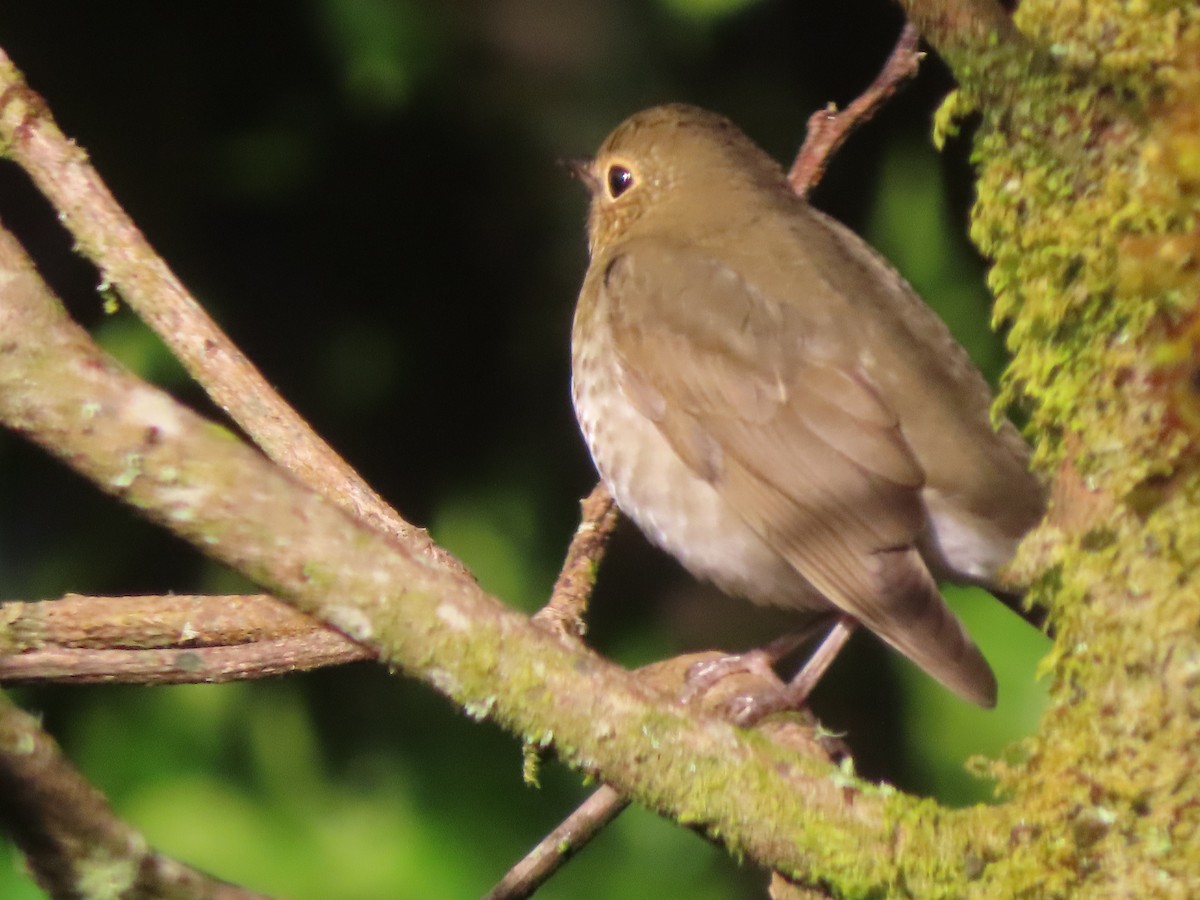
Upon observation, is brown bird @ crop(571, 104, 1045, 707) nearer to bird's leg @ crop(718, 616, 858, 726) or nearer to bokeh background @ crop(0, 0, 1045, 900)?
bird's leg @ crop(718, 616, 858, 726)

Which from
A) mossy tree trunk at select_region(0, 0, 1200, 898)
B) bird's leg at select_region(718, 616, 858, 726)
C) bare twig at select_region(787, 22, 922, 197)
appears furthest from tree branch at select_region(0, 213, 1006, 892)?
bare twig at select_region(787, 22, 922, 197)

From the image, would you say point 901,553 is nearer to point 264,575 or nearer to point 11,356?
point 264,575

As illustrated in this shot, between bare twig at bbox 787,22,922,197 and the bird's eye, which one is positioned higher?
bare twig at bbox 787,22,922,197

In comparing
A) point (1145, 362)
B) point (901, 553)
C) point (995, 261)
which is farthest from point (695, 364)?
point (1145, 362)

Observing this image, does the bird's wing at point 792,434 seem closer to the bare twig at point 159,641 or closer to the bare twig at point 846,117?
the bare twig at point 846,117

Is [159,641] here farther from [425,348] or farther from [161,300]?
[425,348]

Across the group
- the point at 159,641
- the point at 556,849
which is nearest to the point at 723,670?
the point at 556,849
